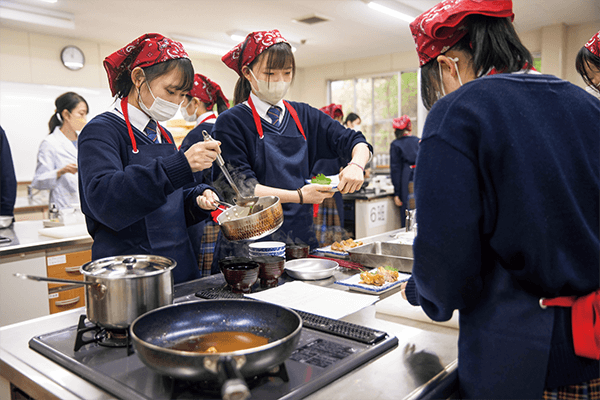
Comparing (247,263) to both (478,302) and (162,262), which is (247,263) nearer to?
(162,262)

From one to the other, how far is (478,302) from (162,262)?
2.67 feet

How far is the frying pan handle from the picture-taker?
676 millimetres

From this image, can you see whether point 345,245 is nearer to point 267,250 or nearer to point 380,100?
point 267,250

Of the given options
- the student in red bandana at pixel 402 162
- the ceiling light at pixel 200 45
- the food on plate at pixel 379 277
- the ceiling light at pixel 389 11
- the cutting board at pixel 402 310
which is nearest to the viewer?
the cutting board at pixel 402 310

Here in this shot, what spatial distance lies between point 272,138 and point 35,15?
5275mm

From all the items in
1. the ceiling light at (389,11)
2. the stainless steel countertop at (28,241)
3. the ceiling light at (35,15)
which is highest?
the ceiling light at (389,11)

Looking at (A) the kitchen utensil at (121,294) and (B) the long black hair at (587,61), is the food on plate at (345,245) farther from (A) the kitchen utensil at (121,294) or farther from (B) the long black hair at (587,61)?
(B) the long black hair at (587,61)

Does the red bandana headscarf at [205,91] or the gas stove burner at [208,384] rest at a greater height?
the red bandana headscarf at [205,91]

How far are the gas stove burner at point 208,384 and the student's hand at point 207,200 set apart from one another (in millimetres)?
886

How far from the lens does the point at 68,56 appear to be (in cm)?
697

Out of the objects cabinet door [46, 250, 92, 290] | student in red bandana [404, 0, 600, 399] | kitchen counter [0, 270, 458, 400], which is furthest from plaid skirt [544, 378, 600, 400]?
cabinet door [46, 250, 92, 290]

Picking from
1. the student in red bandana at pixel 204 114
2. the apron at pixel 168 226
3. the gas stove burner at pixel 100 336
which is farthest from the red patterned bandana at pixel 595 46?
the gas stove burner at pixel 100 336

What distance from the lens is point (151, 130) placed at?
70.6 inches

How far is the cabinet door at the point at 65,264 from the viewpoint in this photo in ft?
9.54
